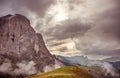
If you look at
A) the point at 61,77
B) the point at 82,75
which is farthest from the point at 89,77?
the point at 61,77

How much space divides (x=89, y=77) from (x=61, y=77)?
51.2 feet

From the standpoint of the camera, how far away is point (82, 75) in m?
Answer: 146

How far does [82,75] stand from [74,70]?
1441 centimetres

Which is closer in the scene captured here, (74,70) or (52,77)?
(52,77)

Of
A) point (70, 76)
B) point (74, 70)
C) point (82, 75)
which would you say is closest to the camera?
point (70, 76)

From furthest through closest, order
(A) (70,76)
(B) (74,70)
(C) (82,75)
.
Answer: (B) (74,70) < (C) (82,75) < (A) (70,76)

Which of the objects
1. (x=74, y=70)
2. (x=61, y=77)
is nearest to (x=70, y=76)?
(x=61, y=77)

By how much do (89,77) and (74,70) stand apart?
1988cm

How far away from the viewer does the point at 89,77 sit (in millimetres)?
140875

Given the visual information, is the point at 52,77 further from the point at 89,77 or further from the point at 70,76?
the point at 89,77

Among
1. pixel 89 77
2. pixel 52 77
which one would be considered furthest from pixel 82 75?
pixel 52 77

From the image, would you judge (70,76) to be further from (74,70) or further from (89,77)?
(74,70)

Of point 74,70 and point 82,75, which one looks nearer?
point 82,75

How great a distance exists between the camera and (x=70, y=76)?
136250 mm
